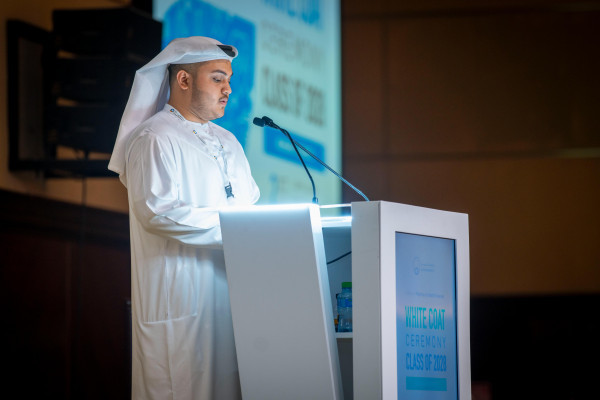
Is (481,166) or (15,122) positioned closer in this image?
(15,122)

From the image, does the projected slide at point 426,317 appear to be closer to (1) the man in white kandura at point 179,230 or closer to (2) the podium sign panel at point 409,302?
(2) the podium sign panel at point 409,302

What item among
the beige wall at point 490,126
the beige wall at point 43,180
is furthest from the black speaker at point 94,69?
the beige wall at point 490,126

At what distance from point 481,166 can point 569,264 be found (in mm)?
826

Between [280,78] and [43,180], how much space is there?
1.39 m

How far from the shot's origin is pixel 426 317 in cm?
240

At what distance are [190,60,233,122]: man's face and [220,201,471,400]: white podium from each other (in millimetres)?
555

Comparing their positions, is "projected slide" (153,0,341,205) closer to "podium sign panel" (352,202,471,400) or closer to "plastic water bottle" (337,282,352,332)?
"plastic water bottle" (337,282,352,332)

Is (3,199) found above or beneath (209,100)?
beneath

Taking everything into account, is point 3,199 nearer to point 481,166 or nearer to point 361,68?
point 361,68

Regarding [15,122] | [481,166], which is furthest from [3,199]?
[481,166]

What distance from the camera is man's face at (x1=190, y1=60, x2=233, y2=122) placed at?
273 cm

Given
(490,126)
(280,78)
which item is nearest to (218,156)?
(280,78)

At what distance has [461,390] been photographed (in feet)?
8.36

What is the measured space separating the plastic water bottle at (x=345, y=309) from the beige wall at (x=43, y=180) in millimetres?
1868
